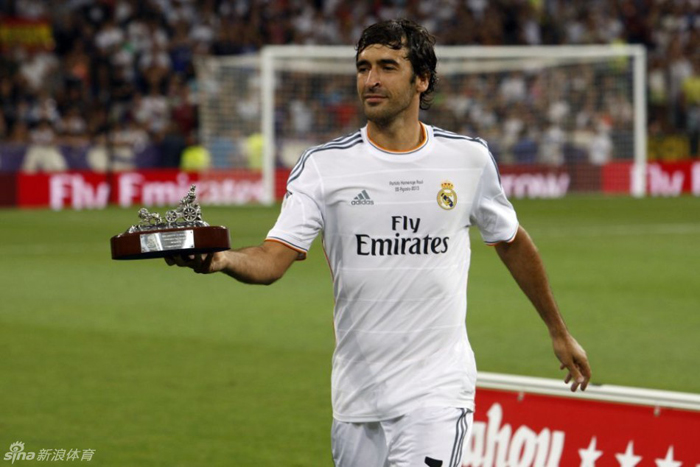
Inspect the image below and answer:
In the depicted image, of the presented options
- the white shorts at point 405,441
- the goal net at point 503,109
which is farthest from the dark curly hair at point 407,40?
the goal net at point 503,109

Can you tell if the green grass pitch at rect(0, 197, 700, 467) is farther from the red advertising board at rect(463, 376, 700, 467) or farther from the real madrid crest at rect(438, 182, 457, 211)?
the real madrid crest at rect(438, 182, 457, 211)

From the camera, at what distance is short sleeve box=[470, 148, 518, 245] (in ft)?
14.2

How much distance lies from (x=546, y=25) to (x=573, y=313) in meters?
25.7

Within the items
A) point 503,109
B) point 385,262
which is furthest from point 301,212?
point 503,109

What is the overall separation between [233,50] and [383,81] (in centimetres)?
A: 2796

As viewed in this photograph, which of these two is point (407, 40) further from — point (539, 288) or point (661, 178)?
point (661, 178)

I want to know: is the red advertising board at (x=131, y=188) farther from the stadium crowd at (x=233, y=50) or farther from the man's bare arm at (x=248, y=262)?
the man's bare arm at (x=248, y=262)

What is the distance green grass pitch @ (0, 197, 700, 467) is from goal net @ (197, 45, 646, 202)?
11.2 m

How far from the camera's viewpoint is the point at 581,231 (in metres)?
20.3

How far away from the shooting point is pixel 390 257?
4.13 metres

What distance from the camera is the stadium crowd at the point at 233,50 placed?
92.3 ft

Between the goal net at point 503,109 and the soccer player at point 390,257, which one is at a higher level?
the goal net at point 503,109

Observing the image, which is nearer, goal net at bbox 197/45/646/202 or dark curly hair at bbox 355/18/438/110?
dark curly hair at bbox 355/18/438/110

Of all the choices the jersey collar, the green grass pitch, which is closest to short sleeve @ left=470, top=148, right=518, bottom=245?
the jersey collar
